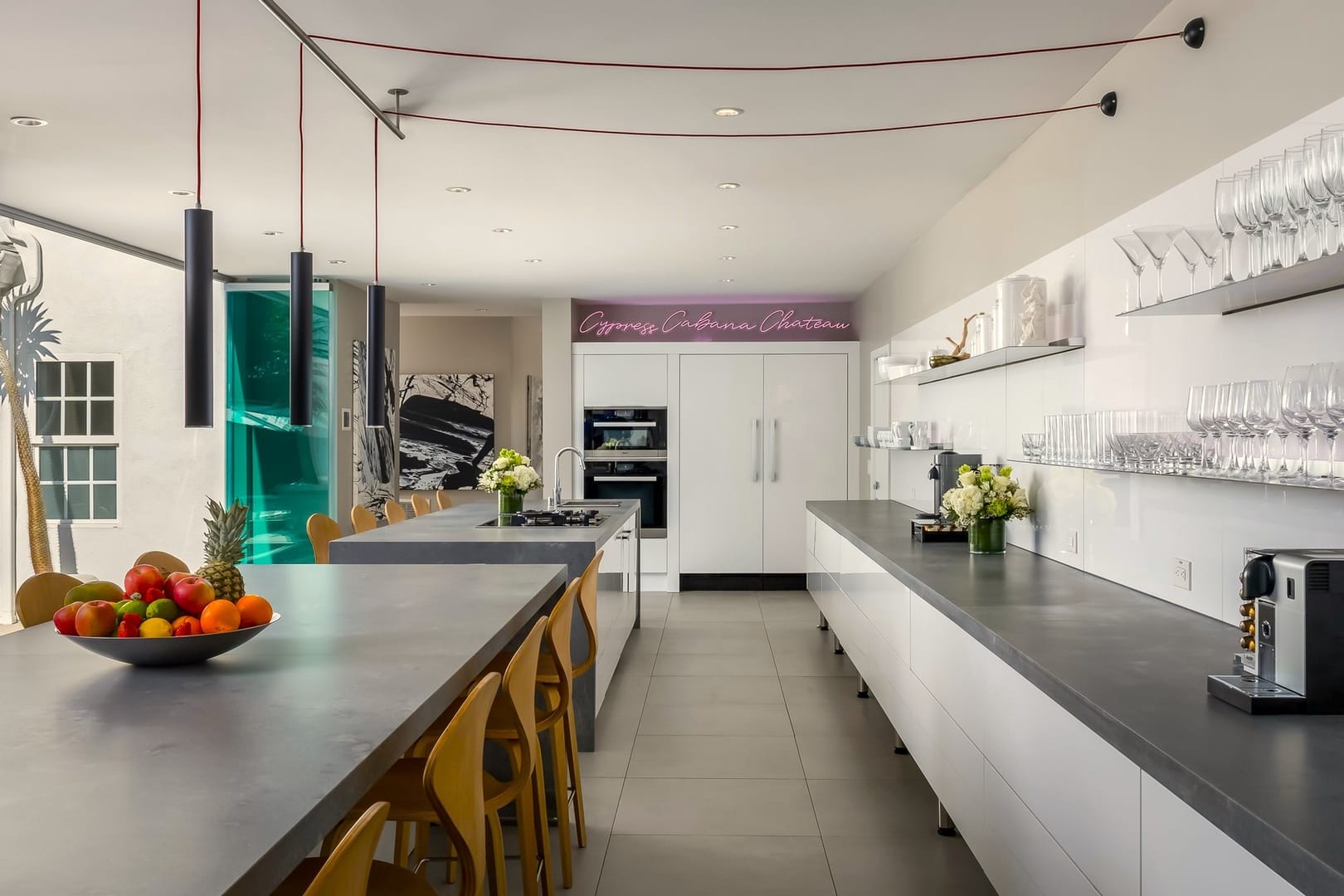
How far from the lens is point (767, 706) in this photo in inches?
188

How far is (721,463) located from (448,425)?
4.50 metres

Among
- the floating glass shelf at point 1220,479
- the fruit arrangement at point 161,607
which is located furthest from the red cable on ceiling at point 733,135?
the fruit arrangement at point 161,607

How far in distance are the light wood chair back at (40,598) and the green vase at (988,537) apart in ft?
10.3

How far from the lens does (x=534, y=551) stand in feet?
13.5

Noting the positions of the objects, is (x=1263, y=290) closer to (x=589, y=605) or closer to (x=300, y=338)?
(x=589, y=605)

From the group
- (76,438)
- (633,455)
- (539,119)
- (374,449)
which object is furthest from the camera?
(374,449)

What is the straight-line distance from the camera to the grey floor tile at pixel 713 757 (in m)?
3.86

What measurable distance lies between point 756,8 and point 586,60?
67 cm

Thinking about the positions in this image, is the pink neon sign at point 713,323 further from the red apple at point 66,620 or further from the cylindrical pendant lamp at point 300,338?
the red apple at point 66,620

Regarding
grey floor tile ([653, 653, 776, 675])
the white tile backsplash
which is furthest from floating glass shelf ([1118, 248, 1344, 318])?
grey floor tile ([653, 653, 776, 675])

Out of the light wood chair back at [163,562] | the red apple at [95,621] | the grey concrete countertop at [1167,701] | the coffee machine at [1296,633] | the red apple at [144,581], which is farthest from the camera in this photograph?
the light wood chair back at [163,562]

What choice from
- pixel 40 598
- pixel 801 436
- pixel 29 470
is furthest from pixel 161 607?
pixel 801 436

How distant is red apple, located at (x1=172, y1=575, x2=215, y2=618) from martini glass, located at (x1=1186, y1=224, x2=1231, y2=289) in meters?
2.49

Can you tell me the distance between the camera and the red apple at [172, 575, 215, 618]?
207 centimetres
